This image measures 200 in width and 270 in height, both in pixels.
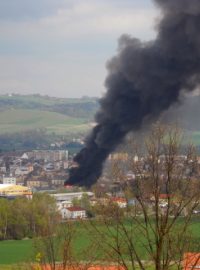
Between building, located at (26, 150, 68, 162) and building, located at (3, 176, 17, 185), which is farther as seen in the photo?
building, located at (26, 150, 68, 162)

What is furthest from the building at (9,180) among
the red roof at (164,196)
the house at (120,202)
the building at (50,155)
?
the red roof at (164,196)

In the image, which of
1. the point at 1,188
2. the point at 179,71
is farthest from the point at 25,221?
the point at 1,188

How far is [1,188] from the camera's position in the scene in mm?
82750

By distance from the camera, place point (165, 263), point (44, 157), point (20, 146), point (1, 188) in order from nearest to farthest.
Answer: point (165, 263) → point (1, 188) → point (44, 157) → point (20, 146)

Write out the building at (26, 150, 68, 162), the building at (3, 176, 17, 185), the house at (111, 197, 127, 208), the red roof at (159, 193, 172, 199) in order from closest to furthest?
the red roof at (159, 193, 172, 199) → the house at (111, 197, 127, 208) → the building at (3, 176, 17, 185) → the building at (26, 150, 68, 162)

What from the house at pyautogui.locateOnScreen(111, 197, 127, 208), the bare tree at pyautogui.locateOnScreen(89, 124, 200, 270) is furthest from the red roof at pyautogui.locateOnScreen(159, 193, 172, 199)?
the house at pyautogui.locateOnScreen(111, 197, 127, 208)

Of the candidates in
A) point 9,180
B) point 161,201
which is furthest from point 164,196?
point 9,180

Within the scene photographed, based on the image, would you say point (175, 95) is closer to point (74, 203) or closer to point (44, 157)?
point (74, 203)

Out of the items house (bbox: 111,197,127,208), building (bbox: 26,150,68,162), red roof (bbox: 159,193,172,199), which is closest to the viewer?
red roof (bbox: 159,193,172,199)

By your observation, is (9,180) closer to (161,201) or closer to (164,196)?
(161,201)

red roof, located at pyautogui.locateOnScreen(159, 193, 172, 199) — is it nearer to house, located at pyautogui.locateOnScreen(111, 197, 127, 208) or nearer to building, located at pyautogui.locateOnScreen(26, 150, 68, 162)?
house, located at pyautogui.locateOnScreen(111, 197, 127, 208)

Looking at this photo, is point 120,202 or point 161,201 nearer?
point 161,201

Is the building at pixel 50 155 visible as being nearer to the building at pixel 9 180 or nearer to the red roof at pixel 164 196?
the building at pixel 9 180

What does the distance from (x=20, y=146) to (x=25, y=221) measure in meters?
130
